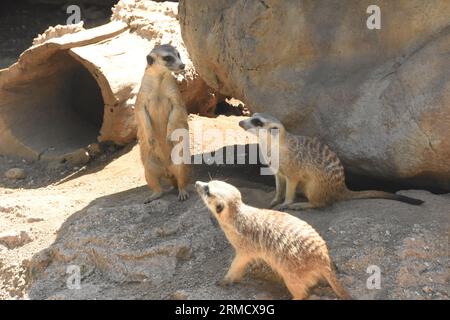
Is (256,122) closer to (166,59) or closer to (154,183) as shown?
(166,59)

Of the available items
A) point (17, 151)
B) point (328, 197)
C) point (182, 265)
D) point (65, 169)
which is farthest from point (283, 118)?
point (17, 151)

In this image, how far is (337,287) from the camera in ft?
8.59

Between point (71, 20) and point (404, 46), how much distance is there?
648 centimetres

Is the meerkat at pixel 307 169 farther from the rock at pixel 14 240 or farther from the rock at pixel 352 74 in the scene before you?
the rock at pixel 14 240

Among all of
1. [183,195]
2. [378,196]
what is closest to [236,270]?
[378,196]

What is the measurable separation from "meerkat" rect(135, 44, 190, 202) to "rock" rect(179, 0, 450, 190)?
0.48 meters

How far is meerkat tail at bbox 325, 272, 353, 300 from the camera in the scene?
2615 millimetres

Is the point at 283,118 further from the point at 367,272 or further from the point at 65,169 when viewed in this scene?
the point at 65,169

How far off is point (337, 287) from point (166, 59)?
76.8 inches

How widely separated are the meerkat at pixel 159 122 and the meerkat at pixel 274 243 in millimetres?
1062

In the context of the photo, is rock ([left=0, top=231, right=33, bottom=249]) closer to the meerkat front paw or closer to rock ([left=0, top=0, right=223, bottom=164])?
the meerkat front paw

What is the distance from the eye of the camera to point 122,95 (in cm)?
496

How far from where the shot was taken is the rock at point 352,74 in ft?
11.1

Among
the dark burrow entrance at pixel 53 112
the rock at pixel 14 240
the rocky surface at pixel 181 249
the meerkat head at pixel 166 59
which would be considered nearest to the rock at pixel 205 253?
the rocky surface at pixel 181 249
